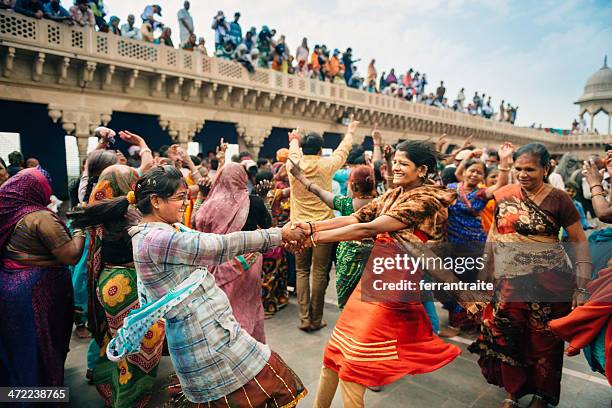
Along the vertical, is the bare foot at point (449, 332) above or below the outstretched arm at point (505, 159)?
below

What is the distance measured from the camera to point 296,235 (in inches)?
87.7

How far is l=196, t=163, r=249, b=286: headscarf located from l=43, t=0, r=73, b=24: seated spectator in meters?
9.56

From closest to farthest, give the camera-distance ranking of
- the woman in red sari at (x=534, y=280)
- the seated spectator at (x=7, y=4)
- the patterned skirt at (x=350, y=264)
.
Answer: the woman in red sari at (x=534, y=280) → the patterned skirt at (x=350, y=264) → the seated spectator at (x=7, y=4)

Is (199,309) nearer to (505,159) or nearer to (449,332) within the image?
(505,159)

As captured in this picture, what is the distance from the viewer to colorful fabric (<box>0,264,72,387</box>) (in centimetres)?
238

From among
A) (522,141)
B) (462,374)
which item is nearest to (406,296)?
(462,374)

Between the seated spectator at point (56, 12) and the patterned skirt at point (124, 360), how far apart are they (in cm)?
989

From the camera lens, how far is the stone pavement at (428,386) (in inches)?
110

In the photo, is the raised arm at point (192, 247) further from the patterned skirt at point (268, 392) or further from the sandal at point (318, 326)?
the sandal at point (318, 326)

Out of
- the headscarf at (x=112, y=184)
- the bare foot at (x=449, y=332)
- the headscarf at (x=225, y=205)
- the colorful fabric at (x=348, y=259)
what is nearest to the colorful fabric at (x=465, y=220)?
the bare foot at (x=449, y=332)

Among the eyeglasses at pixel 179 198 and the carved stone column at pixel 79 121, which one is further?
the carved stone column at pixel 79 121

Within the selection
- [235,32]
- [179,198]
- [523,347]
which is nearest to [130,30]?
[235,32]

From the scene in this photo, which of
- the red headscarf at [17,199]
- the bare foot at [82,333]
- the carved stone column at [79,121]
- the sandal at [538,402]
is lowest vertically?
the bare foot at [82,333]

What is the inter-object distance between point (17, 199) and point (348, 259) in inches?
90.7
